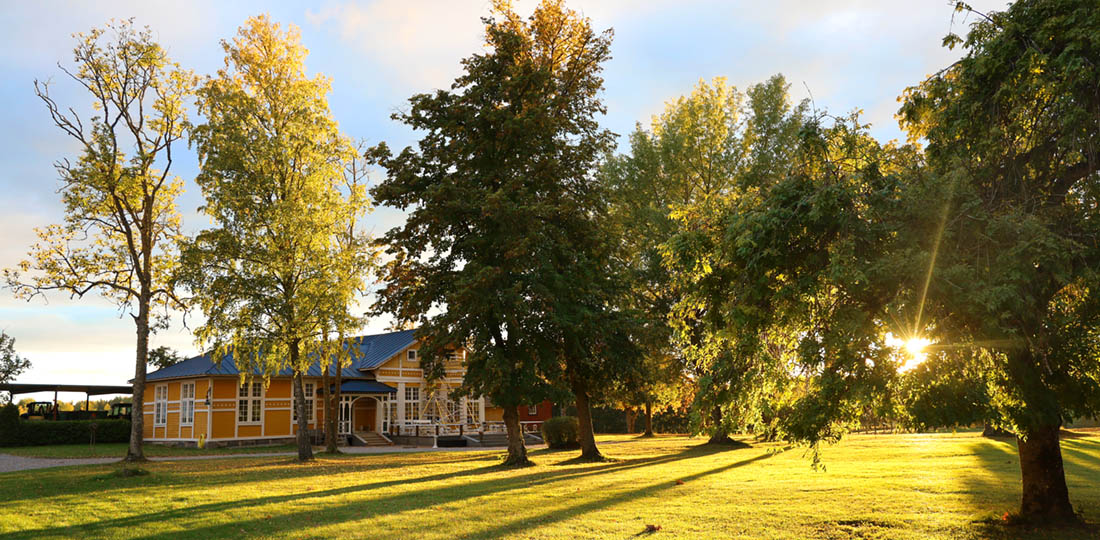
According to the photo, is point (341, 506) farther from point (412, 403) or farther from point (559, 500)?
point (412, 403)

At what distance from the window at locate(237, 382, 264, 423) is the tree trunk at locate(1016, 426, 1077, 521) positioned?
3401 centimetres

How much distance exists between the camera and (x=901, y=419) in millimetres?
8273

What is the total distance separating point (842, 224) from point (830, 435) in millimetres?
2681

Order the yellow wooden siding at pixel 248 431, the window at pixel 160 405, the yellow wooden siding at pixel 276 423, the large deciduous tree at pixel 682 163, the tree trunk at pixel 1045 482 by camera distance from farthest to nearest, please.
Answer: the window at pixel 160 405 → the yellow wooden siding at pixel 276 423 → the yellow wooden siding at pixel 248 431 → the large deciduous tree at pixel 682 163 → the tree trunk at pixel 1045 482

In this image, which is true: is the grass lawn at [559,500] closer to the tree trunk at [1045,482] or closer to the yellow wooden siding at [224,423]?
the tree trunk at [1045,482]

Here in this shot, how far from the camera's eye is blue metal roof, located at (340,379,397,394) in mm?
39031

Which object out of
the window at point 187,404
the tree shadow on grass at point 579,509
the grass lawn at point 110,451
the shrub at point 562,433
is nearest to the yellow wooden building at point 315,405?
the window at point 187,404

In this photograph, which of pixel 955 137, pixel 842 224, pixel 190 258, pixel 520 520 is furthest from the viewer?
pixel 190 258

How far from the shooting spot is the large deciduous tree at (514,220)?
2003cm

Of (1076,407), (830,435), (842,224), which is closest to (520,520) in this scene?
(830,435)

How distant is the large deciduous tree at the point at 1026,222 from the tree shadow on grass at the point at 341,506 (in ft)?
28.5

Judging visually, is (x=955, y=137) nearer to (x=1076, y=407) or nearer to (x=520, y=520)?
(x=1076, y=407)

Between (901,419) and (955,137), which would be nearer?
(901,419)

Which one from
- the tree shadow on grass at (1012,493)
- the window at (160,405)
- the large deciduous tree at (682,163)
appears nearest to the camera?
the tree shadow on grass at (1012,493)
